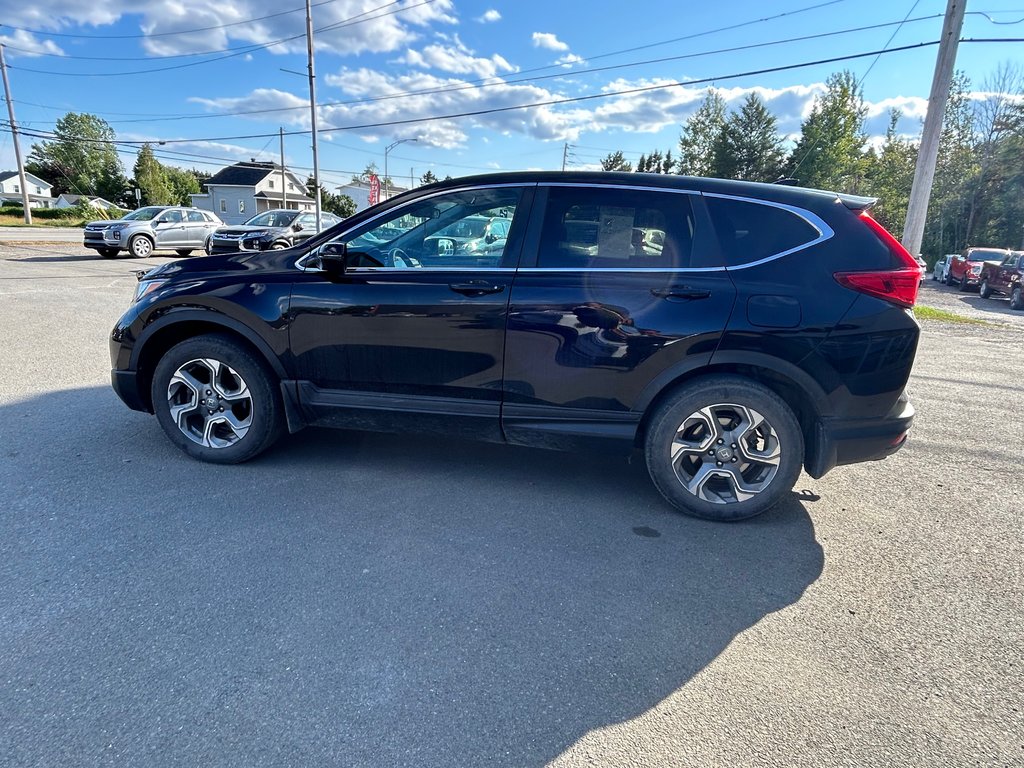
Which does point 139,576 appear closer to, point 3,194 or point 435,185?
point 435,185

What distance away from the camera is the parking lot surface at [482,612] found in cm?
194

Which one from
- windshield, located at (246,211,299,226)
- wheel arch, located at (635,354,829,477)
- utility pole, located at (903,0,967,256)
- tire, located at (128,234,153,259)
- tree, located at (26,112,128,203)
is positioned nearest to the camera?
wheel arch, located at (635,354,829,477)

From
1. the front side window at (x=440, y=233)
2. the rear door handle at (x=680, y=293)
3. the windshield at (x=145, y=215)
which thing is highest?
the windshield at (x=145, y=215)

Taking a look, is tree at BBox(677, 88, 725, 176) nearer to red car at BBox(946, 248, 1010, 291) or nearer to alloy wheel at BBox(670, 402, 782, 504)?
red car at BBox(946, 248, 1010, 291)

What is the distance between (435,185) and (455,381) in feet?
4.14

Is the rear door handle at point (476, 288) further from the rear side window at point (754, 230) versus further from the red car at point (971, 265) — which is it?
the red car at point (971, 265)

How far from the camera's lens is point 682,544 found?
3182 millimetres

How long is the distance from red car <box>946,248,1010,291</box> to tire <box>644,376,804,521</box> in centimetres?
2483

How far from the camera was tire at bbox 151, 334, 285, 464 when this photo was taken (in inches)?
151

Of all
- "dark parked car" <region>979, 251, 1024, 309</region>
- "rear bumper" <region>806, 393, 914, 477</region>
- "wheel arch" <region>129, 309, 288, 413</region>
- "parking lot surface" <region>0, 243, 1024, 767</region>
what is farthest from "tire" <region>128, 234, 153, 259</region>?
"dark parked car" <region>979, 251, 1024, 309</region>

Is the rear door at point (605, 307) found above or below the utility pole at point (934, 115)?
below

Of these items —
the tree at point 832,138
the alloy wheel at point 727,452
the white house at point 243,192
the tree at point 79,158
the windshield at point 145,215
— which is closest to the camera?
the alloy wheel at point 727,452

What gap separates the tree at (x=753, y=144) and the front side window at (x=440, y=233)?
54.6 meters

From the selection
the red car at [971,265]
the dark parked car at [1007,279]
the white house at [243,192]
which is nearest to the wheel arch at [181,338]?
the dark parked car at [1007,279]
